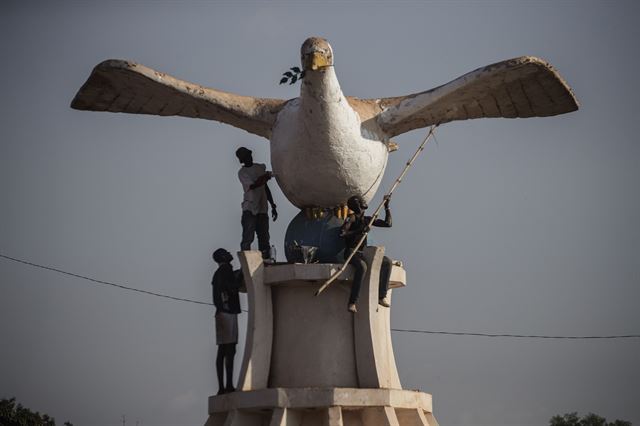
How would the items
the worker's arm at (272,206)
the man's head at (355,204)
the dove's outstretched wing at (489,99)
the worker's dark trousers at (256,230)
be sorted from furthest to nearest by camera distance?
the worker's arm at (272,206), the worker's dark trousers at (256,230), the dove's outstretched wing at (489,99), the man's head at (355,204)

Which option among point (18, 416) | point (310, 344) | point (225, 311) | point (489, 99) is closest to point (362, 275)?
point (310, 344)

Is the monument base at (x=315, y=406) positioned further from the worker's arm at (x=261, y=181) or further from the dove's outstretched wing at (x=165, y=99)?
the dove's outstretched wing at (x=165, y=99)

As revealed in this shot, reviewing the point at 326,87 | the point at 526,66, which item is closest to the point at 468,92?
the point at 526,66

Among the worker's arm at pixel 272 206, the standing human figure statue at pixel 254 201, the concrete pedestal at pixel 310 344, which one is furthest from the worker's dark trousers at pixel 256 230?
the concrete pedestal at pixel 310 344

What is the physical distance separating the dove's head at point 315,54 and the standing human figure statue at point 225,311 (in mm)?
3424

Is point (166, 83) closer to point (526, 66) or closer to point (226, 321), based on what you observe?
point (226, 321)

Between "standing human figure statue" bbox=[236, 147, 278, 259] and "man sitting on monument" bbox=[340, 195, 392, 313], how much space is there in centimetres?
162

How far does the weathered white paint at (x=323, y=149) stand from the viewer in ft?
71.6

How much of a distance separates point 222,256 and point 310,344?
206cm

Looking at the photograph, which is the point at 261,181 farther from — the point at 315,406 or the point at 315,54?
the point at 315,406

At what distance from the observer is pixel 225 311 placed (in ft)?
73.2

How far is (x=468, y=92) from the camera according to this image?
74.1ft

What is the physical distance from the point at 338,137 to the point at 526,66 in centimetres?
320

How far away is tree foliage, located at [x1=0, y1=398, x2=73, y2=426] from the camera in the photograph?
32.2 m
